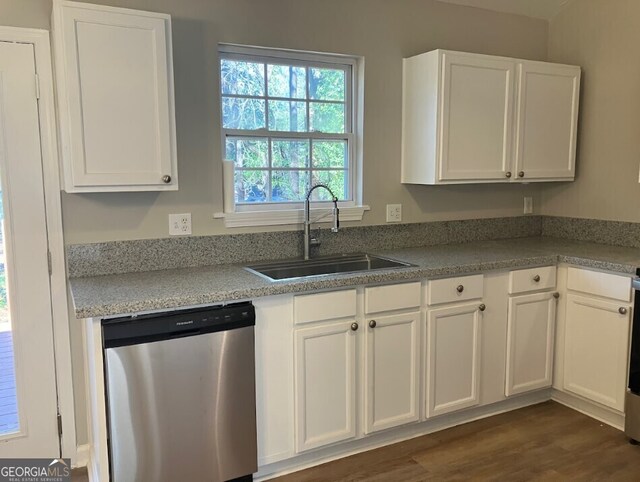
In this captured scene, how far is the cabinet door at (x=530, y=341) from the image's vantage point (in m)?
3.04

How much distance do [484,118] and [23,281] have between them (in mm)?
2542

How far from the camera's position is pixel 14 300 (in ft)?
8.04

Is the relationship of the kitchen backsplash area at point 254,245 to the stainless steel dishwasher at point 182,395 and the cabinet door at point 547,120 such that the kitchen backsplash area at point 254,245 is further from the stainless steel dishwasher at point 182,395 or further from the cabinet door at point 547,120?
the stainless steel dishwasher at point 182,395

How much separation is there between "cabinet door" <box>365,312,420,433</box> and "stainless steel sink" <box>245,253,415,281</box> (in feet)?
1.08

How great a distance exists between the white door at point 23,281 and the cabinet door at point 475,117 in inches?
80.9

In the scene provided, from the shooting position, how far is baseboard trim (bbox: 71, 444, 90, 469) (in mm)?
2631

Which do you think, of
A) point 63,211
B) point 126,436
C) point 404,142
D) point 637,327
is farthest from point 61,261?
point 637,327

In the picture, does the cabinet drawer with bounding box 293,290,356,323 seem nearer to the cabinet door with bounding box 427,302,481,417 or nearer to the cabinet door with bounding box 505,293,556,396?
the cabinet door with bounding box 427,302,481,417

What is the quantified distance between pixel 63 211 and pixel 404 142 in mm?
1897

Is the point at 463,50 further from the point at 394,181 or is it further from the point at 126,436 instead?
the point at 126,436

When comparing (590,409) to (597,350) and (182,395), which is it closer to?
(597,350)

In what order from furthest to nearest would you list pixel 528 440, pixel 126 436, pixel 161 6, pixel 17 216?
pixel 528 440 → pixel 161 6 → pixel 17 216 → pixel 126 436

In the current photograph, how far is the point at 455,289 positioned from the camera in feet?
9.16

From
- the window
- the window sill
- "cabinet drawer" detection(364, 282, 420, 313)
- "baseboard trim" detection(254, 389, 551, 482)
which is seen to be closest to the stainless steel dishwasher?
"baseboard trim" detection(254, 389, 551, 482)
